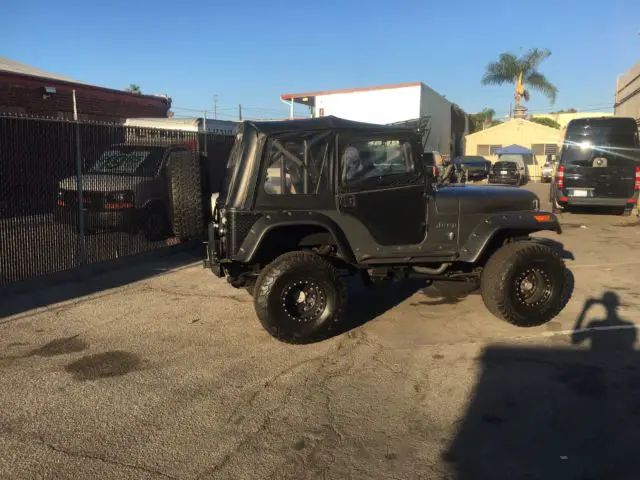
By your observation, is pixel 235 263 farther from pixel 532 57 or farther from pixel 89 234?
pixel 532 57

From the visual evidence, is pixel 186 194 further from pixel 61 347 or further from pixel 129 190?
pixel 129 190

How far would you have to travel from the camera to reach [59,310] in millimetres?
6172

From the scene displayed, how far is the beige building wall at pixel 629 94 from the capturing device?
25.2m

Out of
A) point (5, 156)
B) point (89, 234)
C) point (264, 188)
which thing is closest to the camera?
point (264, 188)

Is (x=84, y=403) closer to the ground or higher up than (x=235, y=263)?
closer to the ground

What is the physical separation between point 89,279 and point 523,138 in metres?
43.3

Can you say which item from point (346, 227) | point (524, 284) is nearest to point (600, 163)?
point (524, 284)

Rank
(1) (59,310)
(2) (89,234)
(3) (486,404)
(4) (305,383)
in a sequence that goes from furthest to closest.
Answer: (2) (89,234)
(1) (59,310)
(4) (305,383)
(3) (486,404)

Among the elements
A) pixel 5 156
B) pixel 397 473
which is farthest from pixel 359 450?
pixel 5 156

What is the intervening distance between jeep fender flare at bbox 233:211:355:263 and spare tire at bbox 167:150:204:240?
3.90ft

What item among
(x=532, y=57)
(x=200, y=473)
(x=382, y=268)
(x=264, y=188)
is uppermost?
(x=532, y=57)

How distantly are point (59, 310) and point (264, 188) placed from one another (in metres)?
3.09

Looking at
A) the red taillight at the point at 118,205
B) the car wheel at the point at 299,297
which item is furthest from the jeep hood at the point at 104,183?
the car wheel at the point at 299,297

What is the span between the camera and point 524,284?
5609 millimetres
